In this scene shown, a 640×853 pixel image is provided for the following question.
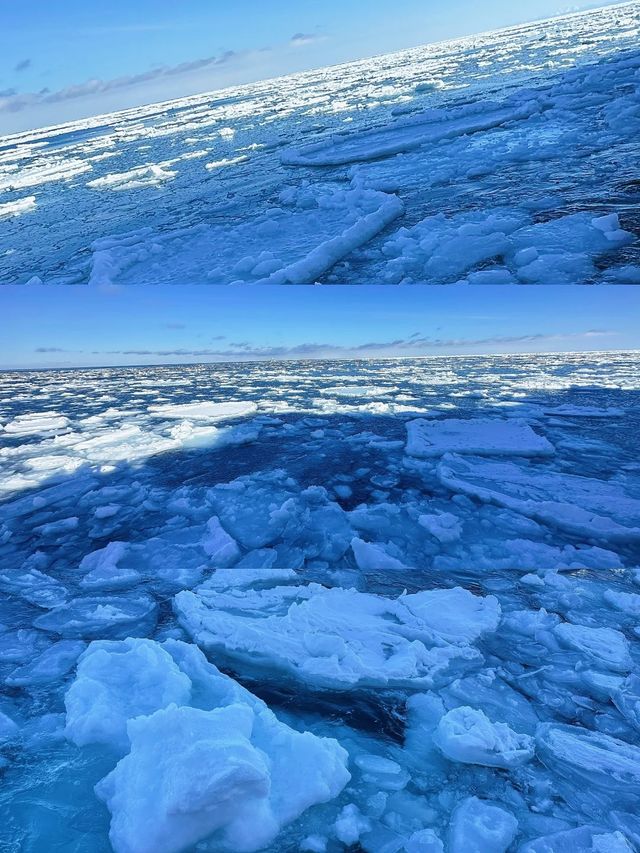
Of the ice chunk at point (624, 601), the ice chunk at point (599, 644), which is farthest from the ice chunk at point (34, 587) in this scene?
the ice chunk at point (624, 601)

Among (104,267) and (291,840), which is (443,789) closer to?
(291,840)

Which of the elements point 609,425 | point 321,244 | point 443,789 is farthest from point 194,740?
point 609,425

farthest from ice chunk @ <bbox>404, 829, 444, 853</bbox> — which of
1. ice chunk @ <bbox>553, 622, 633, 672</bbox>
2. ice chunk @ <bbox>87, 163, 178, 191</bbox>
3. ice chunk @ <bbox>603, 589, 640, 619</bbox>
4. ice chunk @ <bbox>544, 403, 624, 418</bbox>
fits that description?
ice chunk @ <bbox>87, 163, 178, 191</bbox>

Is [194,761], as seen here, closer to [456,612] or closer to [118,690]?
[118,690]

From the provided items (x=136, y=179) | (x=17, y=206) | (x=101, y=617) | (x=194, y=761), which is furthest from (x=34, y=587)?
(x=136, y=179)

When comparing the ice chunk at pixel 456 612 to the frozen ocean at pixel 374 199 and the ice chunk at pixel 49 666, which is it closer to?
the ice chunk at pixel 49 666

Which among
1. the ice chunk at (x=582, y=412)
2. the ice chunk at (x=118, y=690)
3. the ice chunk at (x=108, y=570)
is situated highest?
the ice chunk at (x=118, y=690)
